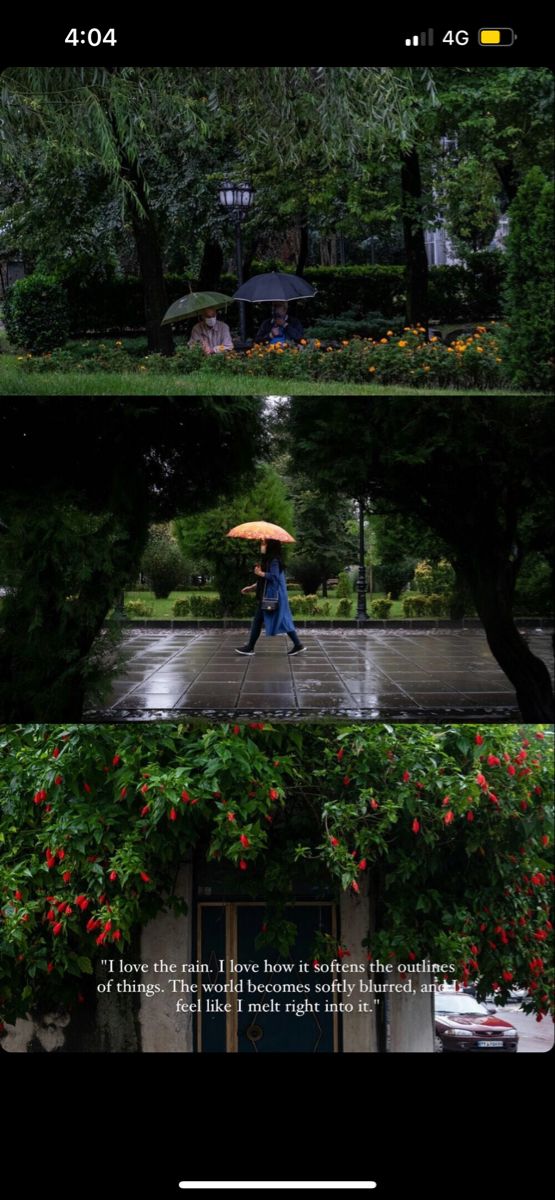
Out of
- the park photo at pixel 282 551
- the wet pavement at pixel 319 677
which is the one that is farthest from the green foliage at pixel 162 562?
the wet pavement at pixel 319 677

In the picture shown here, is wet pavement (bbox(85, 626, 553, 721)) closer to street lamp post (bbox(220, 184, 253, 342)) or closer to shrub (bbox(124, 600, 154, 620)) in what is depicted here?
shrub (bbox(124, 600, 154, 620))

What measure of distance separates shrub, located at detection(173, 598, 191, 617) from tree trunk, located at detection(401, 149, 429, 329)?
762 mm

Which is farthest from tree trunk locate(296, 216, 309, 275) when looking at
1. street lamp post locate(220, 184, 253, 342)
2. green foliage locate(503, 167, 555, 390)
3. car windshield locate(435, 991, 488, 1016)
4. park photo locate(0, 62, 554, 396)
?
car windshield locate(435, 991, 488, 1016)

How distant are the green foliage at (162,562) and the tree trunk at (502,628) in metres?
0.66

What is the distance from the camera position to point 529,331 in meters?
1.98

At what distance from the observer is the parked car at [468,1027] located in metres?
2.26

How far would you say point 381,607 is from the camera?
211 cm

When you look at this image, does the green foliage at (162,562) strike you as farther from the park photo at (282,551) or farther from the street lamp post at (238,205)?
the street lamp post at (238,205)

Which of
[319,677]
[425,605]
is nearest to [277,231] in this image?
[425,605]

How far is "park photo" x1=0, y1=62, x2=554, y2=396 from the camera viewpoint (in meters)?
1.98

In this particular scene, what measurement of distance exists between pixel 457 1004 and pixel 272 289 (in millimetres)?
1742

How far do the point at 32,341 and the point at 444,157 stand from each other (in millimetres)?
963
